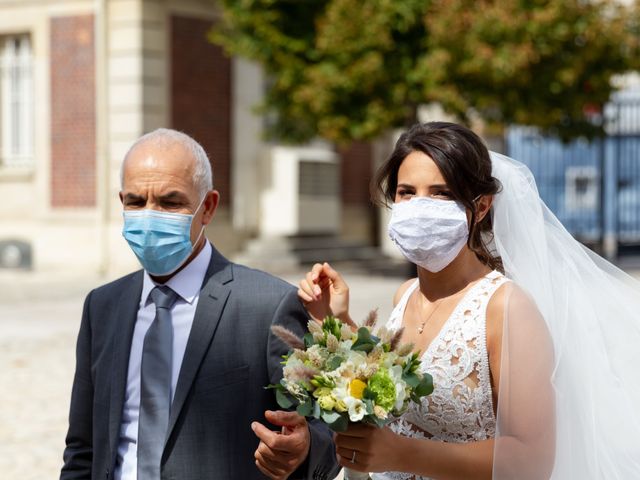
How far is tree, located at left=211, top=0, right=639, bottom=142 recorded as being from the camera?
14359 mm

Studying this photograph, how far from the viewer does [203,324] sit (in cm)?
293

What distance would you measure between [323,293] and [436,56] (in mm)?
11771

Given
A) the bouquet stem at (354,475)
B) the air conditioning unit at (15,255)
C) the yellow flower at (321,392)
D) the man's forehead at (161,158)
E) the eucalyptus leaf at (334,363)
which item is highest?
the man's forehead at (161,158)

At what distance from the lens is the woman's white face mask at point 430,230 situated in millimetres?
2738

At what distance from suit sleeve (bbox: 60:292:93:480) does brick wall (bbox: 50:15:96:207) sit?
15.6 meters

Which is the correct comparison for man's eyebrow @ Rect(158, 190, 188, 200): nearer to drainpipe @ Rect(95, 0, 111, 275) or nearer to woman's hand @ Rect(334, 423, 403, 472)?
woman's hand @ Rect(334, 423, 403, 472)

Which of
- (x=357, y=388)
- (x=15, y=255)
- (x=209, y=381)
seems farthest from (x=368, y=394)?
(x=15, y=255)

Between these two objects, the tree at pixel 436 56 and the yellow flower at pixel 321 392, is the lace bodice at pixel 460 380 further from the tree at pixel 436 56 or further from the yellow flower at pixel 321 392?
the tree at pixel 436 56

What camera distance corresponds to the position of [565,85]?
15.4 metres

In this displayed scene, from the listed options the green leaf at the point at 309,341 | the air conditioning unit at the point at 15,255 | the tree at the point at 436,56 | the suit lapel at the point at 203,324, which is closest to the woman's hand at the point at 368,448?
the green leaf at the point at 309,341

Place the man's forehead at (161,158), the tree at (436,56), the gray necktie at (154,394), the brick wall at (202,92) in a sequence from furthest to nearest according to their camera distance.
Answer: the brick wall at (202,92) < the tree at (436,56) < the man's forehead at (161,158) < the gray necktie at (154,394)

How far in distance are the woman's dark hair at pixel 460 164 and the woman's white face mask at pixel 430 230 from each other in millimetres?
48

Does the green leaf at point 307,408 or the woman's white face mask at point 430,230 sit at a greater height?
the woman's white face mask at point 430,230

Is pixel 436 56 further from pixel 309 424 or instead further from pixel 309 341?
pixel 309 341
